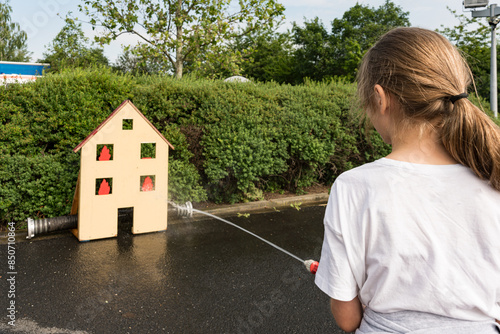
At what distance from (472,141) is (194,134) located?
506cm

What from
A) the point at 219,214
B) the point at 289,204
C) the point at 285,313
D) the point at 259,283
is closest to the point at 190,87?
the point at 219,214

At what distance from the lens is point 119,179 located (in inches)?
177

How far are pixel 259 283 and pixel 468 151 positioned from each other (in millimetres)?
2740

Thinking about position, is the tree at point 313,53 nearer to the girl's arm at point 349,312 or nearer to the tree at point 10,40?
the tree at point 10,40

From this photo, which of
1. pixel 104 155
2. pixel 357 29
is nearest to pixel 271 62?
pixel 357 29

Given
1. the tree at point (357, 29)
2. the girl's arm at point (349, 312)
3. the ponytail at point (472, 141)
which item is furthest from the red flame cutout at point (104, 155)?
the tree at point (357, 29)

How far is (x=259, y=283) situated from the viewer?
3.53 m

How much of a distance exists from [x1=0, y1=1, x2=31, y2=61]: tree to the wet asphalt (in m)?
19.3

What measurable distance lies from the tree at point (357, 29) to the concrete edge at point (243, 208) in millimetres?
22779

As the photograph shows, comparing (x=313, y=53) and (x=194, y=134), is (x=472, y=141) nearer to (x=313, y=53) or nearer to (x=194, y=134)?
(x=194, y=134)

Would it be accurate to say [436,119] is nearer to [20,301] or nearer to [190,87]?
[20,301]

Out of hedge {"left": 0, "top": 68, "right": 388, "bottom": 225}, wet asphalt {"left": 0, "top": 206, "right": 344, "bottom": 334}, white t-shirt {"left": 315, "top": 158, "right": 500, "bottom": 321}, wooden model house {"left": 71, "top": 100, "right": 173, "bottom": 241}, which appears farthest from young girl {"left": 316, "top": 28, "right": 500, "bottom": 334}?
wooden model house {"left": 71, "top": 100, "right": 173, "bottom": 241}

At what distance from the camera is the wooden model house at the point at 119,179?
170 inches

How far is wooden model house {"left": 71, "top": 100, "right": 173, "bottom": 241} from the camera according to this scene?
14.2 ft
